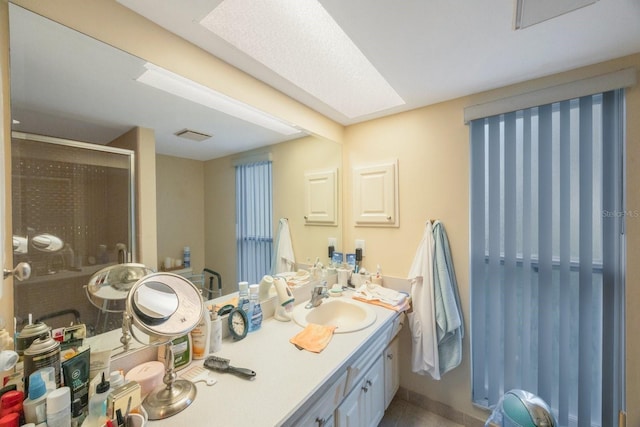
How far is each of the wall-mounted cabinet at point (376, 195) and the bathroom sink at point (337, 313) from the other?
69 centimetres

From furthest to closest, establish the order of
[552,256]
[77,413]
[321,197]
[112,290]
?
[321,197] < [552,256] < [112,290] < [77,413]

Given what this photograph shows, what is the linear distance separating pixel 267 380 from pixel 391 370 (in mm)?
1171

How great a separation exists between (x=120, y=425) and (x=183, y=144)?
103 centimetres

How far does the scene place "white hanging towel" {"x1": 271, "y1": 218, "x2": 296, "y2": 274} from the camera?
162 centimetres

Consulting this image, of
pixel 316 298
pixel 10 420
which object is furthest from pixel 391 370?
pixel 10 420

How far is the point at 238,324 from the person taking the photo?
1.17 metres

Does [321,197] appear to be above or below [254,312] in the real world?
above

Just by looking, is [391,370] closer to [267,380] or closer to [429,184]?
Answer: [267,380]

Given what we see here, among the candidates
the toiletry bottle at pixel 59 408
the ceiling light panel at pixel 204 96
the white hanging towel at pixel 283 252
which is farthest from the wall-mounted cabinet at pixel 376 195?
the toiletry bottle at pixel 59 408

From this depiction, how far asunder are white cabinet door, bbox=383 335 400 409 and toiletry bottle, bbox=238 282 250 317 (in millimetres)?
978

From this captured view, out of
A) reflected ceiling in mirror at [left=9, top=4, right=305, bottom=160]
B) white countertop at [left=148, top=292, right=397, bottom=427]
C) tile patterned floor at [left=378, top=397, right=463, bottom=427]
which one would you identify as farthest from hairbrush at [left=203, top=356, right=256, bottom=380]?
tile patterned floor at [left=378, top=397, right=463, bottom=427]

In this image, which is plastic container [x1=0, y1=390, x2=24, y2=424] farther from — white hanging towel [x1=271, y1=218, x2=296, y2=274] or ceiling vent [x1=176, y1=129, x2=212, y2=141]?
white hanging towel [x1=271, y1=218, x2=296, y2=274]

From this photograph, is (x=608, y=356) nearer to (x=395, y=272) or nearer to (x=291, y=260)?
(x=395, y=272)

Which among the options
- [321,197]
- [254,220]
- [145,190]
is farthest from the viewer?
[321,197]
